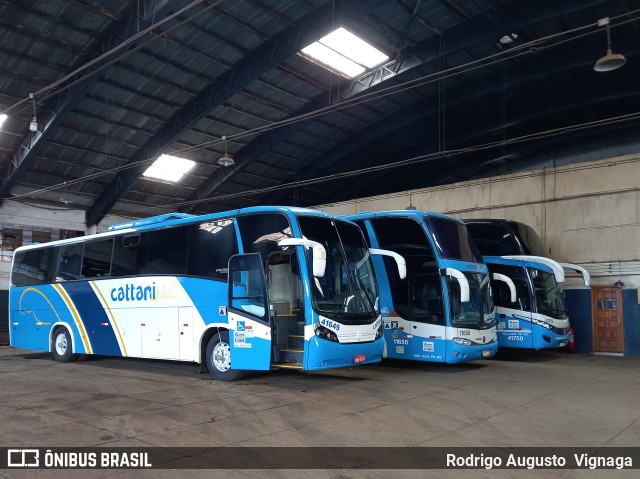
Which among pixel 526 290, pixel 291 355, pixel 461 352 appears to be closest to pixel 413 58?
pixel 526 290

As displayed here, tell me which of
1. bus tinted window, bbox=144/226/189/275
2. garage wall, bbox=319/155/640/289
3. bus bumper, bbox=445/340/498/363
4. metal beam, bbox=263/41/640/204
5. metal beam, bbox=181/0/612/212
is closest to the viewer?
bus tinted window, bbox=144/226/189/275

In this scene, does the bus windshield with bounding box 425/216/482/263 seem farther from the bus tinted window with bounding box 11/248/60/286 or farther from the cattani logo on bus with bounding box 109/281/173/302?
the bus tinted window with bounding box 11/248/60/286

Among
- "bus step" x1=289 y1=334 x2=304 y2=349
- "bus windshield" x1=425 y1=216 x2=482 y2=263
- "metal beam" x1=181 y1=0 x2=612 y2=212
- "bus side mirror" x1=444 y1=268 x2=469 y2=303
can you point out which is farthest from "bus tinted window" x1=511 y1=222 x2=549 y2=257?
"bus step" x1=289 y1=334 x2=304 y2=349

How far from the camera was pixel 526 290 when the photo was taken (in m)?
14.3

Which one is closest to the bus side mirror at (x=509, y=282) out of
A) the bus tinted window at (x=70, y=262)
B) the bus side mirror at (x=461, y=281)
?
the bus side mirror at (x=461, y=281)

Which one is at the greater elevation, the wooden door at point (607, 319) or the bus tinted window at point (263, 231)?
the bus tinted window at point (263, 231)

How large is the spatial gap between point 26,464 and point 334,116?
20.5 metres

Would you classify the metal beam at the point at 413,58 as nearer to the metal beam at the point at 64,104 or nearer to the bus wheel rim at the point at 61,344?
the metal beam at the point at 64,104

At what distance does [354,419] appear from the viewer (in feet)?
22.5

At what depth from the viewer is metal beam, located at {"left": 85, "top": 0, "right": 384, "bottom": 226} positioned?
52.5 feet

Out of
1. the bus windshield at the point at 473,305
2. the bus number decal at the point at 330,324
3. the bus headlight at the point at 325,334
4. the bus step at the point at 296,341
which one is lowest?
the bus step at the point at 296,341

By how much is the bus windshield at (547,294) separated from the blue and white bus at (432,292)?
288 centimetres

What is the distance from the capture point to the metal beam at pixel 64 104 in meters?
15.3

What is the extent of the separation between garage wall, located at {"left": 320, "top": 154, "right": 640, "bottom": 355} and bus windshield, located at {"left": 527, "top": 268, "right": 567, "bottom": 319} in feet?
7.94
